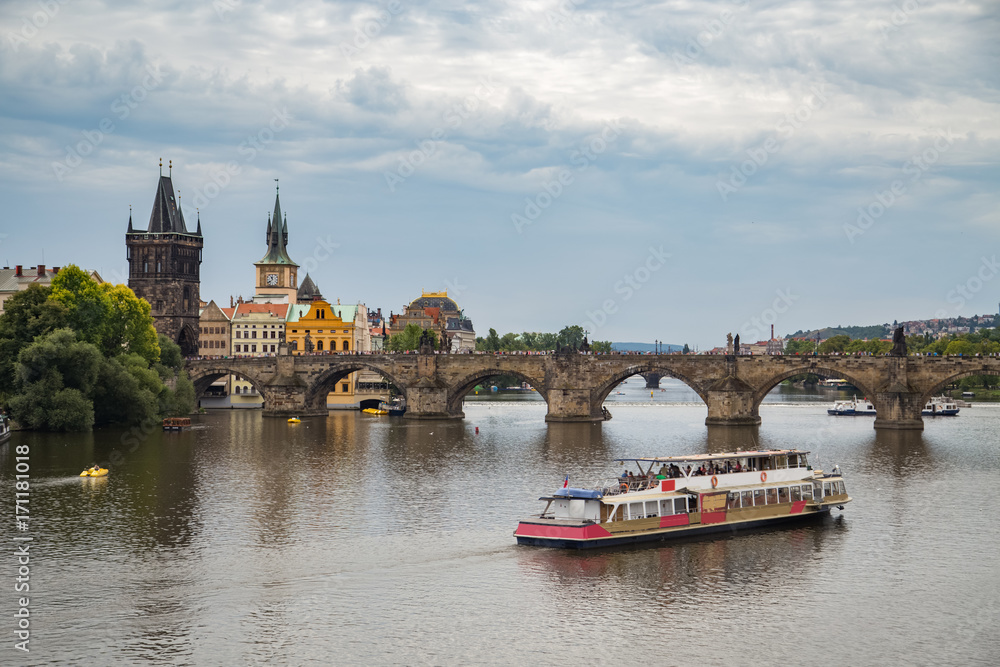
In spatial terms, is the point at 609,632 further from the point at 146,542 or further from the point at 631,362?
the point at 631,362

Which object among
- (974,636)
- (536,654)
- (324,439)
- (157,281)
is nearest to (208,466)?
(324,439)

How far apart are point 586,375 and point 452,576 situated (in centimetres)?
7239

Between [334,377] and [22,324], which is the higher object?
[22,324]

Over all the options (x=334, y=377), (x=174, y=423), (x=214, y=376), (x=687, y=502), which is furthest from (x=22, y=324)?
(x=687, y=502)

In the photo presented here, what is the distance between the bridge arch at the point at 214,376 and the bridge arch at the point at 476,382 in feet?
71.4

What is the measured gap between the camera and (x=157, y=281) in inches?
6093

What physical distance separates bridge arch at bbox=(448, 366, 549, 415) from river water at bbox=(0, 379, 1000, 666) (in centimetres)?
4119

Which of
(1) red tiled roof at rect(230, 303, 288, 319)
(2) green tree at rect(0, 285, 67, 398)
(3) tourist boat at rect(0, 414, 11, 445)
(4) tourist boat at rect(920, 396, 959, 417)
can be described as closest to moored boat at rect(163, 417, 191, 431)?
(2) green tree at rect(0, 285, 67, 398)

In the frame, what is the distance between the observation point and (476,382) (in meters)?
118

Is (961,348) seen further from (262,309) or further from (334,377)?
(262,309)

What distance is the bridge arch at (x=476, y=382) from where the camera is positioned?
116 m

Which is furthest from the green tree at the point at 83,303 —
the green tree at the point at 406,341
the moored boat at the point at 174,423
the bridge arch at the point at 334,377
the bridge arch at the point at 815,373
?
the green tree at the point at 406,341

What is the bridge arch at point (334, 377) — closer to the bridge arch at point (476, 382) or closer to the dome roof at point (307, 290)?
the bridge arch at point (476, 382)

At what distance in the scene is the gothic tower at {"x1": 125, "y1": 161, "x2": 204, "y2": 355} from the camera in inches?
6083
